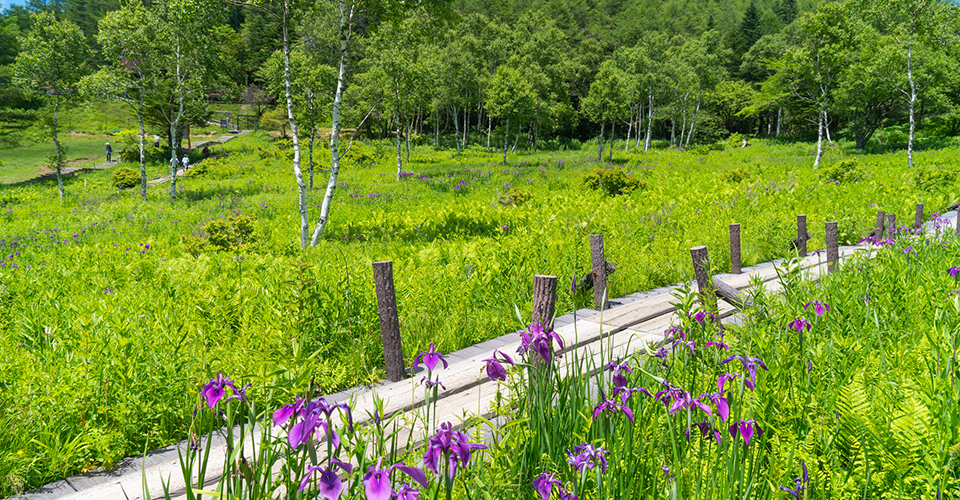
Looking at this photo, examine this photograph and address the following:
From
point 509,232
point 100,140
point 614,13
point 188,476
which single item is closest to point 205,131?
point 100,140

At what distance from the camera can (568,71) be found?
5475 centimetres

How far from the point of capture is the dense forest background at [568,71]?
2309 cm

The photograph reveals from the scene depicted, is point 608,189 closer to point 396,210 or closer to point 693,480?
point 396,210

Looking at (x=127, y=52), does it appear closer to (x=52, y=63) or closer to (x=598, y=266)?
(x=52, y=63)

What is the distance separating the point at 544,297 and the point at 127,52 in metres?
25.7

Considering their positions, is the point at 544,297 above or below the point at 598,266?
above

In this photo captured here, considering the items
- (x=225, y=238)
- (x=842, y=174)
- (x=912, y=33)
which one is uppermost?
(x=912, y=33)

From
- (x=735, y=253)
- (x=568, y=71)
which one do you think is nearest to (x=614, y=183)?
(x=735, y=253)

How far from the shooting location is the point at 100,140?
47.2 m

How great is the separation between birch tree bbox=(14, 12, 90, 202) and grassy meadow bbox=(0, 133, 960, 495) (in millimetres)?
6271

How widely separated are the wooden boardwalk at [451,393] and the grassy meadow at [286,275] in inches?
6.7

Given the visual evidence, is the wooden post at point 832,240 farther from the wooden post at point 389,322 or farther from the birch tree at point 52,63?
the birch tree at point 52,63

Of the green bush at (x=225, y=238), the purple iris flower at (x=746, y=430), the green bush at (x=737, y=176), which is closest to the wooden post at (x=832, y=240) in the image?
the purple iris flower at (x=746, y=430)

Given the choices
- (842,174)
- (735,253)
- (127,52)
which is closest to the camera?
(735,253)
